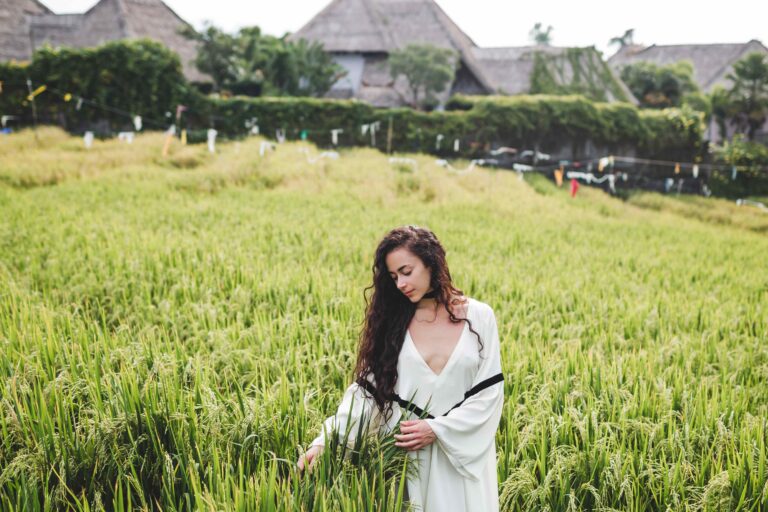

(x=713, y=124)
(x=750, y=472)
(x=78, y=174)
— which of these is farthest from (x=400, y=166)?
(x=713, y=124)

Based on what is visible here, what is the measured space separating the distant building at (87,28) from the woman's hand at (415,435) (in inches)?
→ 776

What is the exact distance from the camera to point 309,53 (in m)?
18.1

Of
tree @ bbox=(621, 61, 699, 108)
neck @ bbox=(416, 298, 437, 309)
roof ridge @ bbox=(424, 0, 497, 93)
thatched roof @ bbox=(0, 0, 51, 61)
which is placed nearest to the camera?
neck @ bbox=(416, 298, 437, 309)

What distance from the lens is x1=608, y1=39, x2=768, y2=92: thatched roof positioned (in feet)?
94.5

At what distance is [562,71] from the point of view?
846 inches

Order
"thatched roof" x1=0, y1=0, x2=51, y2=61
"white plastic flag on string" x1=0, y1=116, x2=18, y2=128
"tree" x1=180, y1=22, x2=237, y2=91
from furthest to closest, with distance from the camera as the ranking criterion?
"thatched roof" x1=0, y1=0, x2=51, y2=61 < "tree" x1=180, y1=22, x2=237, y2=91 < "white plastic flag on string" x1=0, y1=116, x2=18, y2=128

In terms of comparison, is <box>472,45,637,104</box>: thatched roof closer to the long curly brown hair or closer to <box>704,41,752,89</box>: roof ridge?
<box>704,41,752,89</box>: roof ridge

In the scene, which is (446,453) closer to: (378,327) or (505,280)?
(378,327)

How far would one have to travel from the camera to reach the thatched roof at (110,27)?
1897 centimetres

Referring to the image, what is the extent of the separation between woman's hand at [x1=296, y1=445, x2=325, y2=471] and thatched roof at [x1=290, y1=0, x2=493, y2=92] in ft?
63.5

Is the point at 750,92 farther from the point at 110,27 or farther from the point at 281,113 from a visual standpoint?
the point at 110,27

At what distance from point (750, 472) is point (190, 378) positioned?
2629mm

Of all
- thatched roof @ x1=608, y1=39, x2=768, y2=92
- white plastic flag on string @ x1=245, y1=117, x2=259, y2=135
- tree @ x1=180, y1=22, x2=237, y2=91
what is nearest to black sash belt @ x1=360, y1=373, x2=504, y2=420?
white plastic flag on string @ x1=245, y1=117, x2=259, y2=135

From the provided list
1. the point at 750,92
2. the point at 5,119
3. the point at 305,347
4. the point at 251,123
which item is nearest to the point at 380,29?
the point at 251,123
